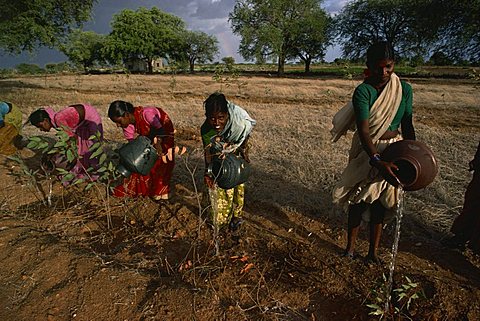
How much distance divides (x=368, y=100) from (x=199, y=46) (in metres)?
46.4

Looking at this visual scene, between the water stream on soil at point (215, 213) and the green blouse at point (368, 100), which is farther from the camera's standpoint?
the water stream on soil at point (215, 213)

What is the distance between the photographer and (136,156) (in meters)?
2.42

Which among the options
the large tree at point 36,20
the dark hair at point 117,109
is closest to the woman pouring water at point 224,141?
the dark hair at point 117,109

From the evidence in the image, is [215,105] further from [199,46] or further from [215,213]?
[199,46]

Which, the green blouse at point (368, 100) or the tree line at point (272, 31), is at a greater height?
→ the tree line at point (272, 31)

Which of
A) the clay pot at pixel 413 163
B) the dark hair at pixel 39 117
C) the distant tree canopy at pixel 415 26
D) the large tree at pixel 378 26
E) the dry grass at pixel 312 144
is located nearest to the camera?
the clay pot at pixel 413 163

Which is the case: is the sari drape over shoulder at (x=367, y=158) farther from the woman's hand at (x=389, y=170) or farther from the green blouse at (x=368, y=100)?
the woman's hand at (x=389, y=170)

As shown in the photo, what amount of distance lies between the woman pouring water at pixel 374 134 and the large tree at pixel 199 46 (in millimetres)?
44071

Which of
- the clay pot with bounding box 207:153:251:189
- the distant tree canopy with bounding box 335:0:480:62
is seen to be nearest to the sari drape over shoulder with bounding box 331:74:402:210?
the clay pot with bounding box 207:153:251:189

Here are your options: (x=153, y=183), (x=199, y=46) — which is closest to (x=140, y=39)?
(x=199, y=46)

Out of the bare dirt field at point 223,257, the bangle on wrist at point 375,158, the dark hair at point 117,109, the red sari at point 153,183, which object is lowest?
the bare dirt field at point 223,257

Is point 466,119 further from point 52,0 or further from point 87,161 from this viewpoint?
point 52,0

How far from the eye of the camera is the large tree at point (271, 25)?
24.9m

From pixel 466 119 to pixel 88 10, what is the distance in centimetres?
1087
